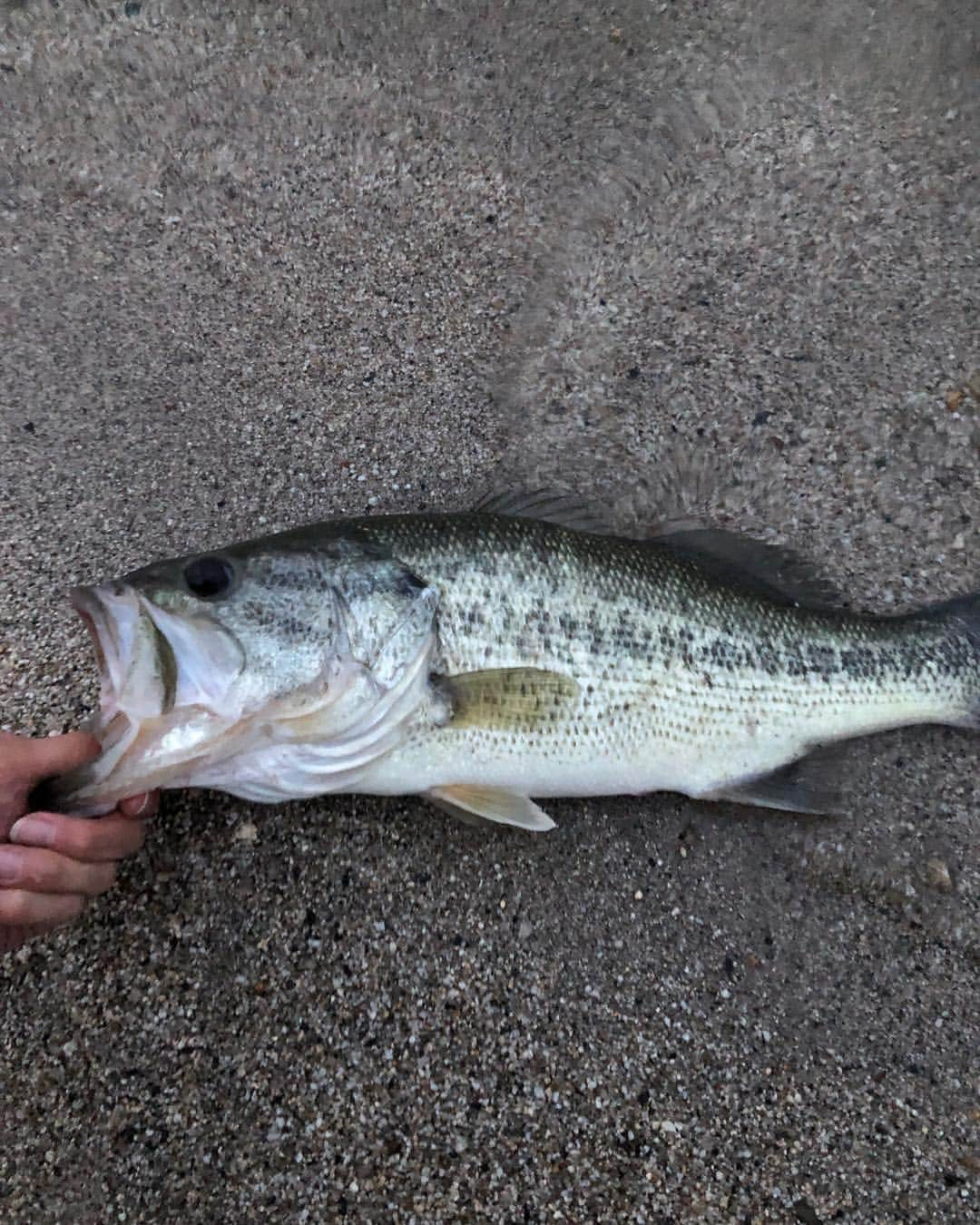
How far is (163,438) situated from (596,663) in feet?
Result: 4.89

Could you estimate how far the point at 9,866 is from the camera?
4.68 ft

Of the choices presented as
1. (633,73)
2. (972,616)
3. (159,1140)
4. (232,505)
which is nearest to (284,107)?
(633,73)

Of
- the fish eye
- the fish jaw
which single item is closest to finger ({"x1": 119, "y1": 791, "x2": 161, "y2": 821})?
the fish jaw

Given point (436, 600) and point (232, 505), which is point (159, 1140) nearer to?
point (436, 600)

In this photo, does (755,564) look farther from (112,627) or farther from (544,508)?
(112,627)

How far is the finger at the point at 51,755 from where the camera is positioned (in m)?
1.49

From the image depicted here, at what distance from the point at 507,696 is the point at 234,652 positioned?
0.61m

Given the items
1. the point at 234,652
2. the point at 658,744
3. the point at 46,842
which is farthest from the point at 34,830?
the point at 658,744

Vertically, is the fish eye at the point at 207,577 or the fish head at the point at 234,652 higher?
the fish eye at the point at 207,577

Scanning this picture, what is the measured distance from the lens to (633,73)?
241 cm

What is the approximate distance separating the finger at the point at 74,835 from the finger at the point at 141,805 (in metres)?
0.03

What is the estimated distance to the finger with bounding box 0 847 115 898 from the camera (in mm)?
1431

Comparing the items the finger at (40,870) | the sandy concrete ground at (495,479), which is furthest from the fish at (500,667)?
the sandy concrete ground at (495,479)

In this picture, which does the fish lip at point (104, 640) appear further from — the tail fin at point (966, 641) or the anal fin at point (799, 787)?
the tail fin at point (966, 641)
